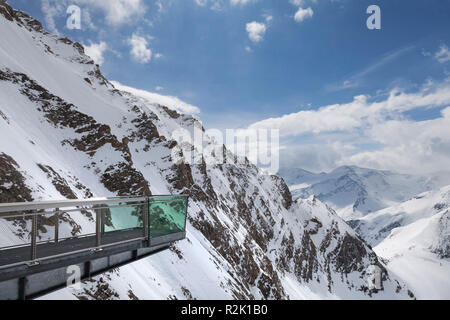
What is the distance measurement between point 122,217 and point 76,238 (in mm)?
1560

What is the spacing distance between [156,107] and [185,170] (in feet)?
214

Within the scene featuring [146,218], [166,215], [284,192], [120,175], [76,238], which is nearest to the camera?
[76,238]

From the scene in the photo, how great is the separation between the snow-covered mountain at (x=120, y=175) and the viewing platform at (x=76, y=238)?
227 millimetres

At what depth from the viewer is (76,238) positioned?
9.49 m

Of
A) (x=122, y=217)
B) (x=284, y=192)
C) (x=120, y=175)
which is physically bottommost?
(x=284, y=192)

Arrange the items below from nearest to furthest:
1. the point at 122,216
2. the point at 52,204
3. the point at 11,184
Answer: the point at 52,204, the point at 122,216, the point at 11,184

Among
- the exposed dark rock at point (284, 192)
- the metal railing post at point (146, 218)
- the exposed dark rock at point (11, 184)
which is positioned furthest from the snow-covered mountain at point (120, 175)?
the exposed dark rock at point (284, 192)

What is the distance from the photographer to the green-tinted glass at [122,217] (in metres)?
9.59

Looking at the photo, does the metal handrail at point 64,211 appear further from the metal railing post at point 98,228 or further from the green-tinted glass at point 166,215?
the green-tinted glass at point 166,215

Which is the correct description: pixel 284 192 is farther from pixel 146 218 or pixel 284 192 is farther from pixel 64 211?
pixel 64 211

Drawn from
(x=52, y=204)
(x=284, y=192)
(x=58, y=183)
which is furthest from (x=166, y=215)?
(x=284, y=192)
